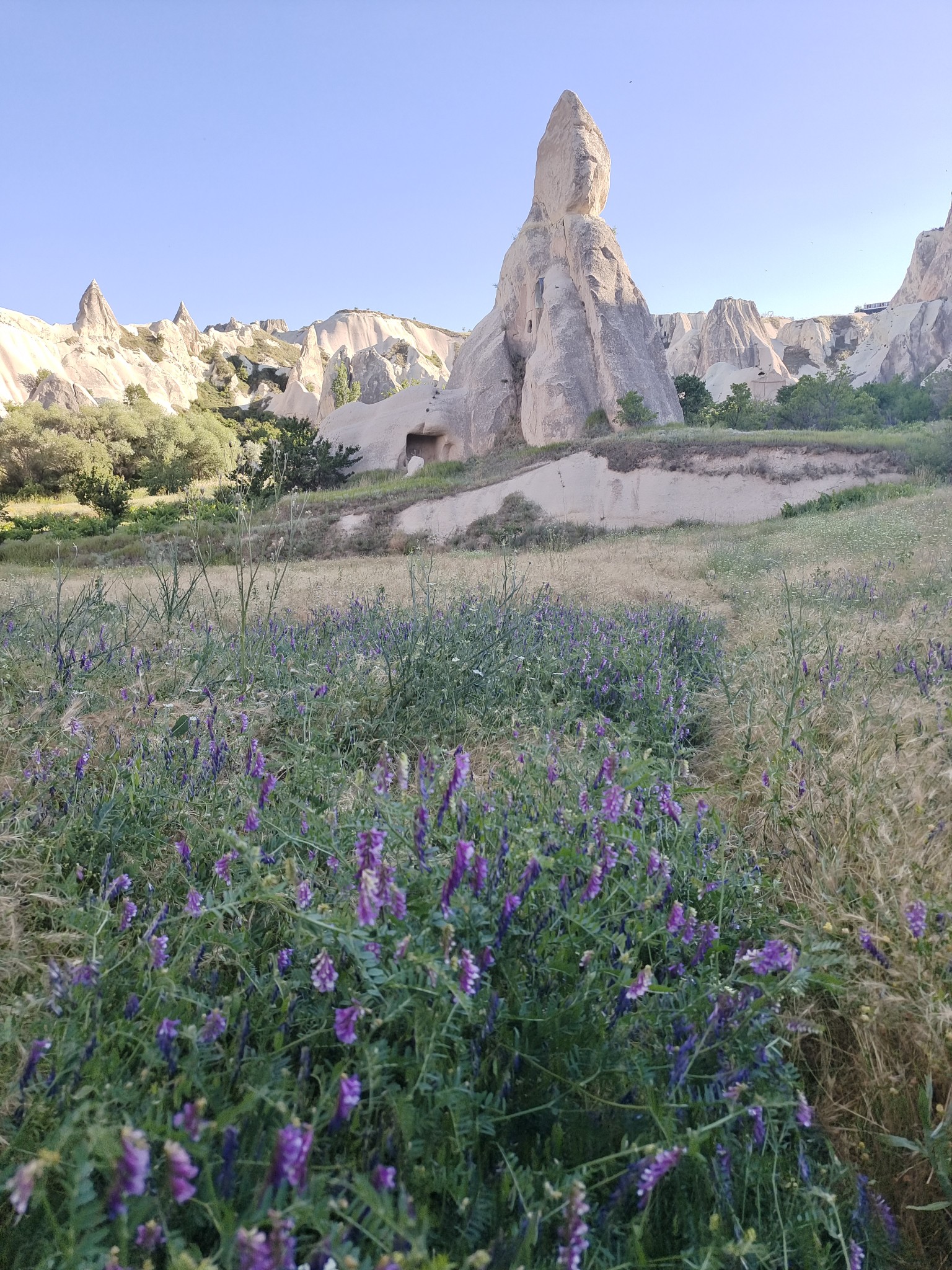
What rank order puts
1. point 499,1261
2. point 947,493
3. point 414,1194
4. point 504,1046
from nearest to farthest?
point 499,1261 → point 414,1194 → point 504,1046 → point 947,493

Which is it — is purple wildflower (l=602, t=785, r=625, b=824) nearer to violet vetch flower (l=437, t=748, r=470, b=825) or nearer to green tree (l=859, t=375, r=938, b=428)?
violet vetch flower (l=437, t=748, r=470, b=825)

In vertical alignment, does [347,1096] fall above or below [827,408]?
below

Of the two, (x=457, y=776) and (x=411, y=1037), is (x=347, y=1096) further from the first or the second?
(x=457, y=776)

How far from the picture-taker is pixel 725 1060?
1196mm

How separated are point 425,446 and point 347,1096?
3366 cm

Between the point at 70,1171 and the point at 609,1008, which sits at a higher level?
the point at 70,1171

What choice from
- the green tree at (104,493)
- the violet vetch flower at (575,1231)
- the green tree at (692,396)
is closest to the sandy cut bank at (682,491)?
the green tree at (104,493)

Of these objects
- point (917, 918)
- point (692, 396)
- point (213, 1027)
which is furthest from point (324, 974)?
point (692, 396)

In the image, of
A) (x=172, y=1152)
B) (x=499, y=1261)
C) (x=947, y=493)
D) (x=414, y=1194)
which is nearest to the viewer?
(x=172, y=1152)

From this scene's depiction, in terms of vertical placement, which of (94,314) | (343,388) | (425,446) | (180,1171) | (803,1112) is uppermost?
(94,314)

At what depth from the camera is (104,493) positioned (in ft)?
86.3

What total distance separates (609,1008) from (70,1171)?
881 mm

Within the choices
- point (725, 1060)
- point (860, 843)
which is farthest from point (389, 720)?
point (725, 1060)

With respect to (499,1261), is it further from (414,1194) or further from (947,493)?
(947,493)
